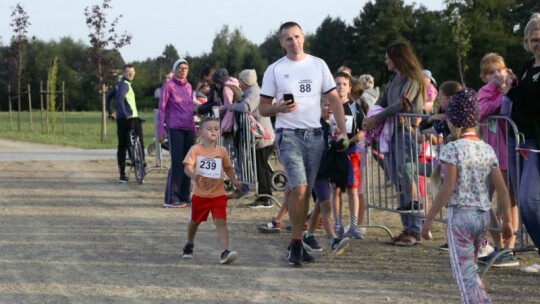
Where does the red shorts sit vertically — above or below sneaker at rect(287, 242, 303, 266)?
above

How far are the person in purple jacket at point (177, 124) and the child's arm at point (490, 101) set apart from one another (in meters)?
5.91

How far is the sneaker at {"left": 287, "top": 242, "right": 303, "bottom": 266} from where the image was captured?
8812 mm

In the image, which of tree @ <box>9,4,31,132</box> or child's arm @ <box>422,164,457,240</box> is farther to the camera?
tree @ <box>9,4,31,132</box>

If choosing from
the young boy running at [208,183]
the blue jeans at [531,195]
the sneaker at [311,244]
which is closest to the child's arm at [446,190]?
the blue jeans at [531,195]

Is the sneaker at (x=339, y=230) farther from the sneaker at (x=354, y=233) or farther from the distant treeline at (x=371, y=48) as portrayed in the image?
the distant treeline at (x=371, y=48)

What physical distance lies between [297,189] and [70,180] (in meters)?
9.90

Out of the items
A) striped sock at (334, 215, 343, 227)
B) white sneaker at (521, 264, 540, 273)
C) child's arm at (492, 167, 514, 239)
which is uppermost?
child's arm at (492, 167, 514, 239)

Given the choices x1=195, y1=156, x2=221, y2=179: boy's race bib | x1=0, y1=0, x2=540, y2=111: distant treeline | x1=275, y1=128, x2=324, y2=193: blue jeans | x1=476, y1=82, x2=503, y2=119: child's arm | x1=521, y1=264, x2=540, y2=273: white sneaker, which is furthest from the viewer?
x1=0, y1=0, x2=540, y2=111: distant treeline

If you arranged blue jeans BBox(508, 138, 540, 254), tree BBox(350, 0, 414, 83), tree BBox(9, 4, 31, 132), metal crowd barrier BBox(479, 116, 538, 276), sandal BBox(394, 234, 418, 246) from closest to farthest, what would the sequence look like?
1. blue jeans BBox(508, 138, 540, 254)
2. metal crowd barrier BBox(479, 116, 538, 276)
3. sandal BBox(394, 234, 418, 246)
4. tree BBox(9, 4, 31, 132)
5. tree BBox(350, 0, 414, 83)

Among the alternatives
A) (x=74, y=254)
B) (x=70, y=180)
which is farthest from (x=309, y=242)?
(x=70, y=180)

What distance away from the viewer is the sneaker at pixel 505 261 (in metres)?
8.72

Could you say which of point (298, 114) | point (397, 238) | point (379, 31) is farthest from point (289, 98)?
point (379, 31)

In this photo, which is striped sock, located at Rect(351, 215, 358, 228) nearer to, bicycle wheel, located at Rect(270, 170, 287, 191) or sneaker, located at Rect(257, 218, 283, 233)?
sneaker, located at Rect(257, 218, 283, 233)

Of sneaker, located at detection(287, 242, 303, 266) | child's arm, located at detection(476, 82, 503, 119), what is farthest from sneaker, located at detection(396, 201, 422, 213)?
sneaker, located at detection(287, 242, 303, 266)
